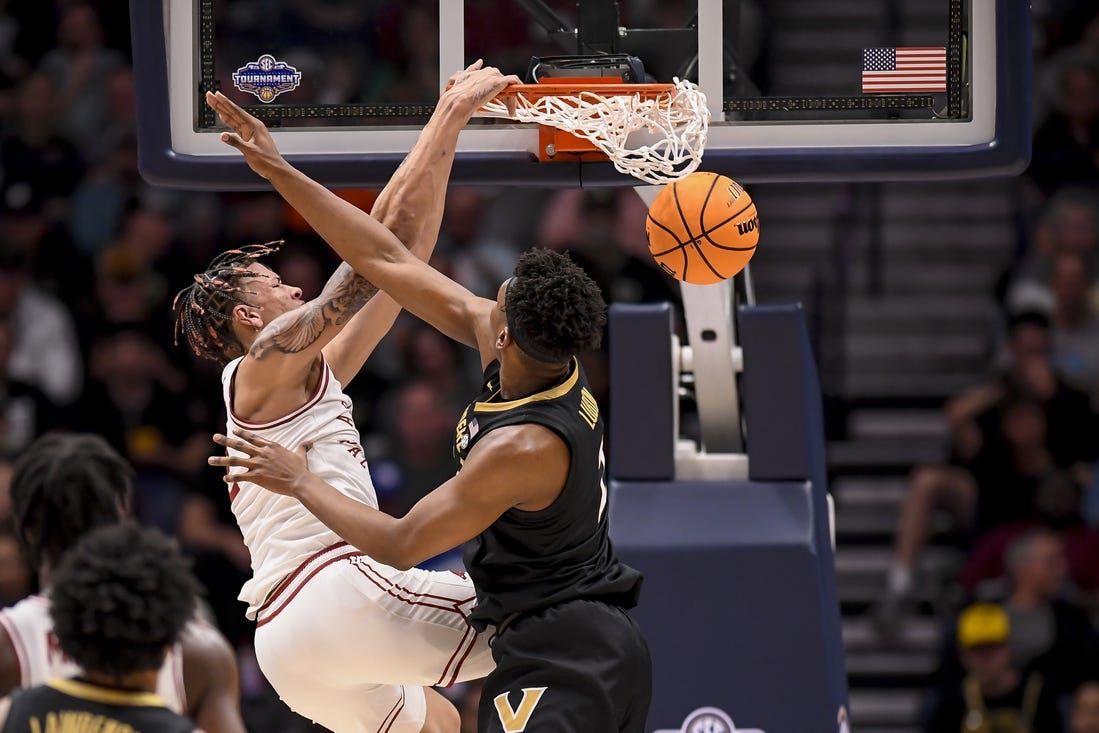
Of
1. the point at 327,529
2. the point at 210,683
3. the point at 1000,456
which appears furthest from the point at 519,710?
A: the point at 1000,456

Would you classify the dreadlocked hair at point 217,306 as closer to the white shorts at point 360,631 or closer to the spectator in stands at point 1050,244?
the white shorts at point 360,631

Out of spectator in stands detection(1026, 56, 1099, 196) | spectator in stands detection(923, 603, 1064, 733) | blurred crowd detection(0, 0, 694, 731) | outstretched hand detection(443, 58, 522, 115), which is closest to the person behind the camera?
outstretched hand detection(443, 58, 522, 115)

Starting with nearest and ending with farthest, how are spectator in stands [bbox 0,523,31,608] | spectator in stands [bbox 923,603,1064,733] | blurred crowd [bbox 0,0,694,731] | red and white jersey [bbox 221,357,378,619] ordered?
red and white jersey [bbox 221,357,378,619]
spectator in stands [bbox 0,523,31,608]
spectator in stands [bbox 923,603,1064,733]
blurred crowd [bbox 0,0,694,731]

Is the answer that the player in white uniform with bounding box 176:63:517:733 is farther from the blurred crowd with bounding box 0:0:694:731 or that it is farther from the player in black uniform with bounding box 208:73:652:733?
the blurred crowd with bounding box 0:0:694:731

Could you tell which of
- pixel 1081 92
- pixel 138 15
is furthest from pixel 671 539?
pixel 1081 92

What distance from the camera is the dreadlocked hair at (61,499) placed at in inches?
181

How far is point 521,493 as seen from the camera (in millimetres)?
4262

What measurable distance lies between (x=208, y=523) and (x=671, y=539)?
3.37 metres

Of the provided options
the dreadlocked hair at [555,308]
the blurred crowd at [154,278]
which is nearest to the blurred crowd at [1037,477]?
the blurred crowd at [154,278]

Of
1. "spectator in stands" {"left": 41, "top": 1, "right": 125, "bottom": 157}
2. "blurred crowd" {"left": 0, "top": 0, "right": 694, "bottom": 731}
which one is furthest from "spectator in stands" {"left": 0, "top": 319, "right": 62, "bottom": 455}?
"spectator in stands" {"left": 41, "top": 1, "right": 125, "bottom": 157}

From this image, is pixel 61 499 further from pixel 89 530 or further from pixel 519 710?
pixel 519 710

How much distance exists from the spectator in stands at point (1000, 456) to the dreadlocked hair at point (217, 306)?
15.5 feet

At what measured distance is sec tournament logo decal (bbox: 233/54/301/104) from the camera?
537cm

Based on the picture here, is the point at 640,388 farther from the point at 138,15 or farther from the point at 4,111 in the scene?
the point at 4,111
